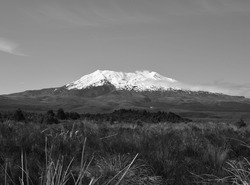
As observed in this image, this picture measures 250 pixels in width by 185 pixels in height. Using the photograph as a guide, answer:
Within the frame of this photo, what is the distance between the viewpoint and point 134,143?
7.12 metres

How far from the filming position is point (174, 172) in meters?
5.04

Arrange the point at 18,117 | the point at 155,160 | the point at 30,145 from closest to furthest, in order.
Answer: the point at 155,160, the point at 30,145, the point at 18,117

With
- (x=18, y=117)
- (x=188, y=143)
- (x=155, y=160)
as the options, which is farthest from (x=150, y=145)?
(x=18, y=117)

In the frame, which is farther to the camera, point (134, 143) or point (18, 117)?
point (18, 117)

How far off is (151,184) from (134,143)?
98.2 inches

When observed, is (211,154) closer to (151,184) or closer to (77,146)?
(151,184)

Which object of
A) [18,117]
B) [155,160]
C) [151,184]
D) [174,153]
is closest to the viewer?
[151,184]

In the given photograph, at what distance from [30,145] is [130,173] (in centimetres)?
286

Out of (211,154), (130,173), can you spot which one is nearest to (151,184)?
(130,173)

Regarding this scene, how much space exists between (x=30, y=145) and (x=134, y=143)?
1.87m

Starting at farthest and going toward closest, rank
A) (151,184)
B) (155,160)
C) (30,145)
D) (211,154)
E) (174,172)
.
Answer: (30,145) → (211,154) → (155,160) → (174,172) → (151,184)

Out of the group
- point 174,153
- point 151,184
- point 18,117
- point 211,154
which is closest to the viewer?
point 151,184

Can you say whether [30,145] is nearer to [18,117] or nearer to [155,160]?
[155,160]

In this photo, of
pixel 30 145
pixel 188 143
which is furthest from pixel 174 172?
pixel 30 145
